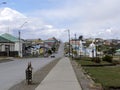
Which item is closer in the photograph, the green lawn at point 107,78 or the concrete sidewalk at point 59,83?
the concrete sidewalk at point 59,83

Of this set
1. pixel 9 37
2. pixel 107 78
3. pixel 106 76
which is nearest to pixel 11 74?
pixel 106 76

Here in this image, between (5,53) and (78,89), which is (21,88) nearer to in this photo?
(78,89)

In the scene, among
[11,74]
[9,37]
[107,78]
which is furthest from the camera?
[9,37]

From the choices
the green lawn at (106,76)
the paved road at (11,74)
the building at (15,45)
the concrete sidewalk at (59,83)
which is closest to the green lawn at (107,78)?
the green lawn at (106,76)

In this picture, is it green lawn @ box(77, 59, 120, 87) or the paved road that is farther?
the paved road

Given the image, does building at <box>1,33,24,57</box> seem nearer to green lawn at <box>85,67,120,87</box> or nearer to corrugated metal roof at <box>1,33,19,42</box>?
corrugated metal roof at <box>1,33,19,42</box>

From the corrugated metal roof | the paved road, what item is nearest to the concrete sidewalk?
the paved road

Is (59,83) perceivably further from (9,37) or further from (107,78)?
(9,37)

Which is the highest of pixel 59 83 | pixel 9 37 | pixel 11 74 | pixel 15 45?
pixel 9 37

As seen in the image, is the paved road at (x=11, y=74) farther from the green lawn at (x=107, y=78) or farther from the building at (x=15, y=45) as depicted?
the building at (x=15, y=45)

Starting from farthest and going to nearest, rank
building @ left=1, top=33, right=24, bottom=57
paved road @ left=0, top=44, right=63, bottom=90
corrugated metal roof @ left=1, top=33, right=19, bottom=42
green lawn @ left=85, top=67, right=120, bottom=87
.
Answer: corrugated metal roof @ left=1, top=33, right=19, bottom=42 → building @ left=1, top=33, right=24, bottom=57 → paved road @ left=0, top=44, right=63, bottom=90 → green lawn @ left=85, top=67, right=120, bottom=87

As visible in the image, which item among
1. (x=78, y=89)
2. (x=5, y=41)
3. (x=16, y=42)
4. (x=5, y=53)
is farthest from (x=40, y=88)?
(x=16, y=42)

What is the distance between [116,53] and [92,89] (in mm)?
168326

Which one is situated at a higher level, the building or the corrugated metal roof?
the corrugated metal roof
